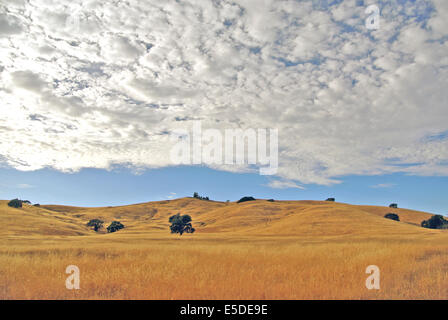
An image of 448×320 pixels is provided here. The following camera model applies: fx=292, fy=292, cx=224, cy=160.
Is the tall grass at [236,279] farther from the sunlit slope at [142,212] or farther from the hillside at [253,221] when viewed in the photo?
the sunlit slope at [142,212]

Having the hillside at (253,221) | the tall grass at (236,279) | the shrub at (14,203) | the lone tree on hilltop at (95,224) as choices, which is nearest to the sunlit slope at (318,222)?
the hillside at (253,221)

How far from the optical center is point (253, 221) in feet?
284

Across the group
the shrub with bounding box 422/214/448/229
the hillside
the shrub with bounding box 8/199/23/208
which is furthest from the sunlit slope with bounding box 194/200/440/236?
the shrub with bounding box 8/199/23/208

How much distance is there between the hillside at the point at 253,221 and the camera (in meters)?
54.5

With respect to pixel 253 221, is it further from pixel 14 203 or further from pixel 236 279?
pixel 236 279

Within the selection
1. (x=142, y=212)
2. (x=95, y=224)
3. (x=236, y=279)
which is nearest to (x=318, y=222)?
(x=236, y=279)

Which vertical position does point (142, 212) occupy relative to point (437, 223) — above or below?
below

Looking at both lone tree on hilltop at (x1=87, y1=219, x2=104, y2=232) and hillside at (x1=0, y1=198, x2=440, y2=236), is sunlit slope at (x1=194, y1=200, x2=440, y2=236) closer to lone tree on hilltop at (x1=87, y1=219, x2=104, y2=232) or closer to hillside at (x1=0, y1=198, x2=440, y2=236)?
hillside at (x1=0, y1=198, x2=440, y2=236)

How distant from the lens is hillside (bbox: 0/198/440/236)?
5447cm

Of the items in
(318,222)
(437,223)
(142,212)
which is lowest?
(142,212)
